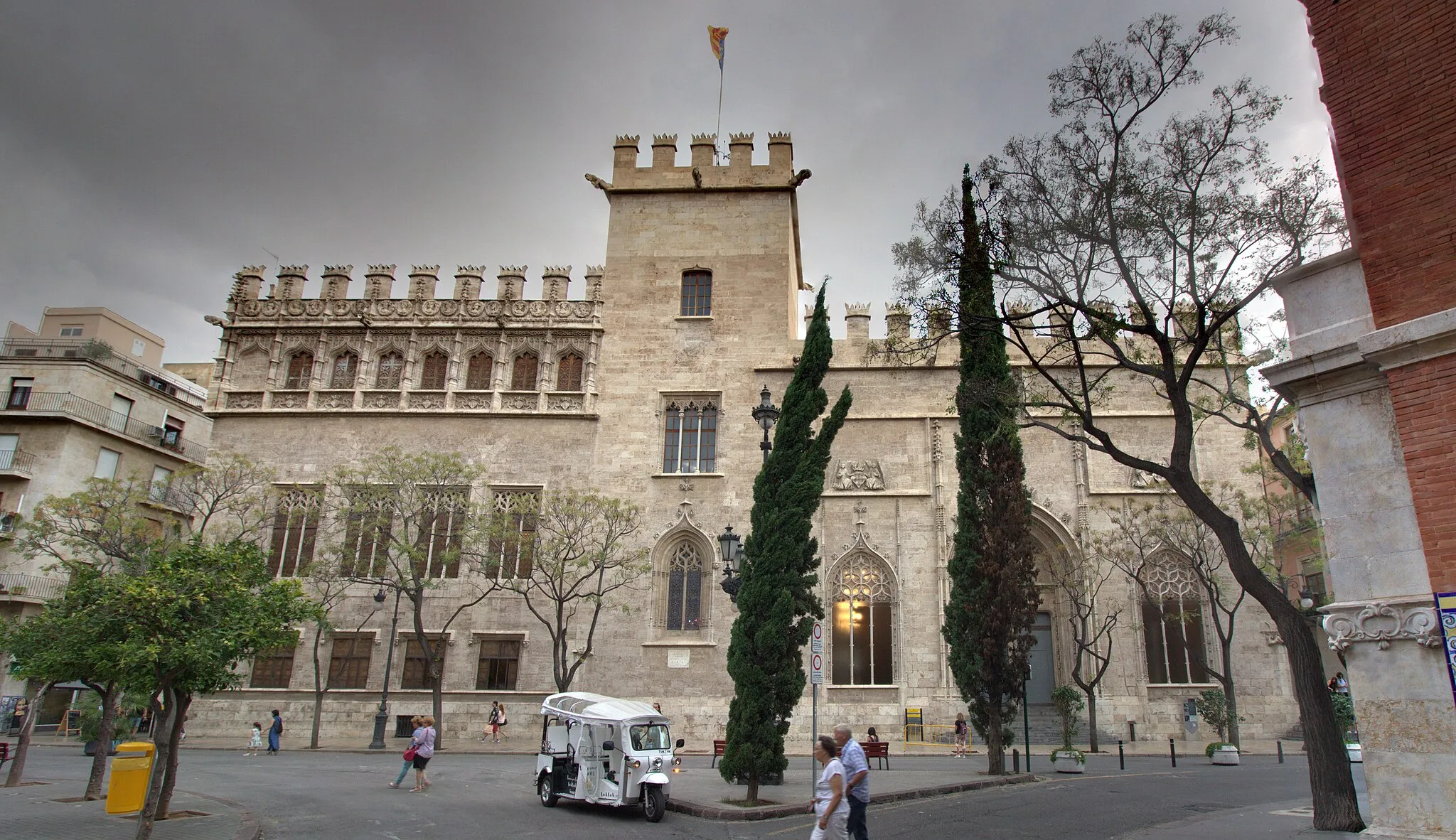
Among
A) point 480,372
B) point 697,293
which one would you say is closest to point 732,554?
point 697,293

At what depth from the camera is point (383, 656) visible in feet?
85.9

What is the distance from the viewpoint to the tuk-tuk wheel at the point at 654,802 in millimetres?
12266

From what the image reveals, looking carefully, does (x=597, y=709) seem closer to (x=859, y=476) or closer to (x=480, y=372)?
(x=859, y=476)

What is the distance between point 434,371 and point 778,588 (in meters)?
19.1

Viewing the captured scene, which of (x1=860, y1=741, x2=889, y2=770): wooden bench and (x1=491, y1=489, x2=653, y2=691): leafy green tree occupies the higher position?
(x1=491, y1=489, x2=653, y2=691): leafy green tree

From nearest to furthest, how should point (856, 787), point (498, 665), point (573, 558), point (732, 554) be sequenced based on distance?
point (856, 787)
point (732, 554)
point (573, 558)
point (498, 665)

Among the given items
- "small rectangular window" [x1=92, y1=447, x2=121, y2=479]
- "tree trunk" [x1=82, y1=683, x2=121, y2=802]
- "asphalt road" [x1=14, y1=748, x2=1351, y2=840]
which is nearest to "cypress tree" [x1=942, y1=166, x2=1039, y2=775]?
"asphalt road" [x1=14, y1=748, x2=1351, y2=840]

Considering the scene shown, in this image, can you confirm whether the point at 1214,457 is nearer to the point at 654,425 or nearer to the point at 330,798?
the point at 654,425

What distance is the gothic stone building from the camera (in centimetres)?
2492

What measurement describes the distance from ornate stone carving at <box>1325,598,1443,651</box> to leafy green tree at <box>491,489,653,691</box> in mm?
16876

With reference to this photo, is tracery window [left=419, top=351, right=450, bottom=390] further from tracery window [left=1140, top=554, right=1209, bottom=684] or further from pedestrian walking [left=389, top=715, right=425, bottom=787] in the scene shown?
tracery window [left=1140, top=554, right=1209, bottom=684]

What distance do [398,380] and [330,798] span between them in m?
18.0

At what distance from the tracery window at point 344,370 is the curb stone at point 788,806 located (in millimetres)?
21437

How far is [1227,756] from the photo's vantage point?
1897 cm
